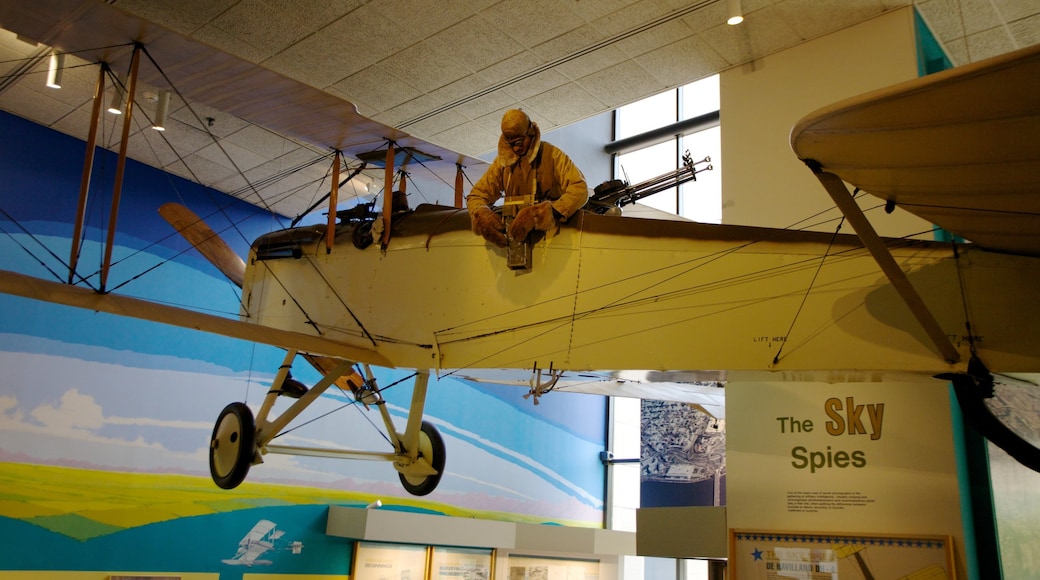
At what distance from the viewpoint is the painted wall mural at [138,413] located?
6500 mm

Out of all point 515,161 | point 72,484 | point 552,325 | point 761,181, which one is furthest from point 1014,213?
point 72,484

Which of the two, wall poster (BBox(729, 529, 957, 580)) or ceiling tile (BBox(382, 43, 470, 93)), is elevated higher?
ceiling tile (BBox(382, 43, 470, 93))

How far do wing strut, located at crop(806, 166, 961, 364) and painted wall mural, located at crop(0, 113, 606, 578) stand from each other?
5.21 metres

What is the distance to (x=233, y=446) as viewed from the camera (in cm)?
510

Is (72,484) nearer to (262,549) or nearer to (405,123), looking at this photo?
(262,549)

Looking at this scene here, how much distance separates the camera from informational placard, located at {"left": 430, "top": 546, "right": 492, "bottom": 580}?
27.7ft

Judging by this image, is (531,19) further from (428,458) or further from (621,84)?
(428,458)

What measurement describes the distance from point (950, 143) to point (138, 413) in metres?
7.19

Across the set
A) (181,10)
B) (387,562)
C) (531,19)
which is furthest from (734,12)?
(387,562)

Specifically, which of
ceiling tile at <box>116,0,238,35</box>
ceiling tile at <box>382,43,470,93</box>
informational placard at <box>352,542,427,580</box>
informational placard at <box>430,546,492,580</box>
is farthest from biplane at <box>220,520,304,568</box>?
ceiling tile at <box>116,0,238,35</box>

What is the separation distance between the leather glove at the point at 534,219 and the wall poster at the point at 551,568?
6.30 meters

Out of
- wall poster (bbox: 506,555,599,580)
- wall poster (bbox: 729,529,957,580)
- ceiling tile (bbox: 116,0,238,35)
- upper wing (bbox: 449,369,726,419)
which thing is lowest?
wall poster (bbox: 506,555,599,580)

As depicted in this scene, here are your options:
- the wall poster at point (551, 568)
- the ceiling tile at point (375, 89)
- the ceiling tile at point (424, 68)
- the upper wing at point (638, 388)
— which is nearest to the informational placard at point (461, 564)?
the wall poster at point (551, 568)

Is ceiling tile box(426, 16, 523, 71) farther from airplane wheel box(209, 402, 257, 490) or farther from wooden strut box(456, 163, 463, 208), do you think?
airplane wheel box(209, 402, 257, 490)
